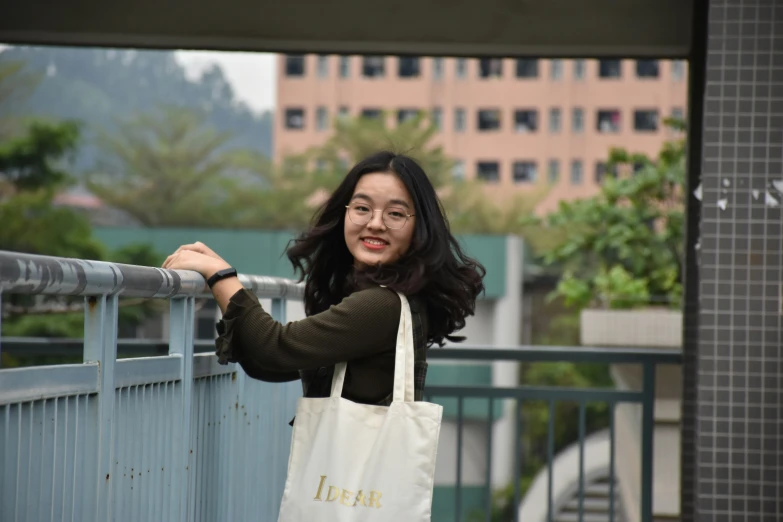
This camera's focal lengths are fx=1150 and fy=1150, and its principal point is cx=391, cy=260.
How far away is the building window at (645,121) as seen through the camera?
5025 centimetres

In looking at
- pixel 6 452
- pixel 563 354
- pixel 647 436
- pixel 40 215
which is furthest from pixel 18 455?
pixel 40 215

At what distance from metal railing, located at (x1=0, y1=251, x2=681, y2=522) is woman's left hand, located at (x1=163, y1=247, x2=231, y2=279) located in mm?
37

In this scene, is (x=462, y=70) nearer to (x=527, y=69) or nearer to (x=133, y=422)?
(x=527, y=69)

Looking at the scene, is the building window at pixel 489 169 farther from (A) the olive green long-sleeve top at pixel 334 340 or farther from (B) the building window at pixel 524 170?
(A) the olive green long-sleeve top at pixel 334 340

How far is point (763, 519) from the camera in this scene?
10.7 feet

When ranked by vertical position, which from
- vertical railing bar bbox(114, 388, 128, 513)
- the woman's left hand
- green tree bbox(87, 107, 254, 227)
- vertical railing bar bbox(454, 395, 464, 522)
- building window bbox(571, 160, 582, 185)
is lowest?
vertical railing bar bbox(454, 395, 464, 522)

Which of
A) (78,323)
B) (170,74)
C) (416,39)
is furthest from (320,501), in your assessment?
(170,74)

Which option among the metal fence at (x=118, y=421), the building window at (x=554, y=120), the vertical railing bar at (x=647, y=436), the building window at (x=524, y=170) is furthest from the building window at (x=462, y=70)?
the metal fence at (x=118, y=421)

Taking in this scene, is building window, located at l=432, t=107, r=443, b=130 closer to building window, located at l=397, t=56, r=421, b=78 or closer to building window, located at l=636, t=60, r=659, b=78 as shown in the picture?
building window, located at l=397, t=56, r=421, b=78

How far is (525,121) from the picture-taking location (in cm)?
5038

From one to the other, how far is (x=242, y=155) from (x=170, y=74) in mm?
9205

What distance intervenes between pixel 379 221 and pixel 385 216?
0.02 metres

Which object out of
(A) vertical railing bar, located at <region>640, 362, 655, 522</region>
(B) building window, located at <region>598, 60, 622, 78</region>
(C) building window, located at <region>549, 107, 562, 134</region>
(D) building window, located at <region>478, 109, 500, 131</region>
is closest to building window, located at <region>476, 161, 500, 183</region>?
(D) building window, located at <region>478, 109, 500, 131</region>

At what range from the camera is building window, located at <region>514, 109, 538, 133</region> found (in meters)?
50.1
